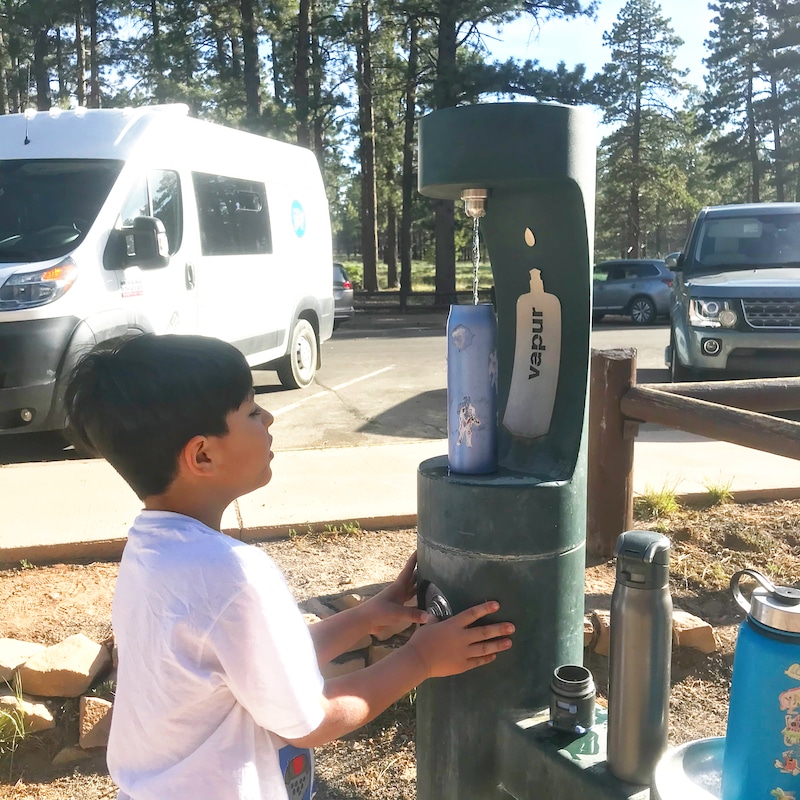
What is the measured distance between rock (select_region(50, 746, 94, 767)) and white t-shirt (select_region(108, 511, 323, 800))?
1442 millimetres

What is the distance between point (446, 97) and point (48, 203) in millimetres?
14651

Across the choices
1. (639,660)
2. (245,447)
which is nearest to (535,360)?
(639,660)

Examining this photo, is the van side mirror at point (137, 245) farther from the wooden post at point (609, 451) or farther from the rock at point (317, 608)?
the wooden post at point (609, 451)

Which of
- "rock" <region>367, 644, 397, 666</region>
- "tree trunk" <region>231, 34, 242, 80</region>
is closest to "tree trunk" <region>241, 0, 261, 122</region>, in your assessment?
"tree trunk" <region>231, 34, 242, 80</region>

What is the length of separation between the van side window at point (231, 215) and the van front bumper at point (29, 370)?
2.00 m

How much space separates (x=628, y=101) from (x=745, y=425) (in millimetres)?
43488

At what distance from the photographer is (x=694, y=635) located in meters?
3.10

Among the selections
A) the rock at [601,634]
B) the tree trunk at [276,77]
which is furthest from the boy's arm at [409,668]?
the tree trunk at [276,77]

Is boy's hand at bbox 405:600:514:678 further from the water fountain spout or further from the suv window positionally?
the suv window

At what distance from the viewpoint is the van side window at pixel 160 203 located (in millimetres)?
6324

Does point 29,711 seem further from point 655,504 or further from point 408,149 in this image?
point 408,149

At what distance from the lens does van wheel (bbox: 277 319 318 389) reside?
8.93 m

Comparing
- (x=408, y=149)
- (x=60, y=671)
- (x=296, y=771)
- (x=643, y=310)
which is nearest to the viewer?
(x=296, y=771)

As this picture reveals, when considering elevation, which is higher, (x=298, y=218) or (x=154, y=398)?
(x=298, y=218)
